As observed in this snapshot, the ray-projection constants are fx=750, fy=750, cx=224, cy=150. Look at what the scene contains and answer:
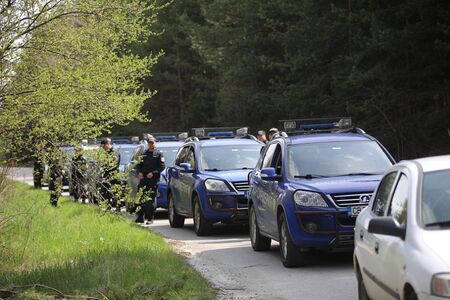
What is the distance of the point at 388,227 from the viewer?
5.57 m

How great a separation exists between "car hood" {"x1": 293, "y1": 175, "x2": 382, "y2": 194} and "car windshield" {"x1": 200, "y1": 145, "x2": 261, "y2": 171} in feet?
16.6

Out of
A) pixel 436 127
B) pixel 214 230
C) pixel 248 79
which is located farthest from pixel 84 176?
pixel 248 79

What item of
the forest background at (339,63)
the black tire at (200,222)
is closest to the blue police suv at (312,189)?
the black tire at (200,222)

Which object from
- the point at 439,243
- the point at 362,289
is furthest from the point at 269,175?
the point at 439,243

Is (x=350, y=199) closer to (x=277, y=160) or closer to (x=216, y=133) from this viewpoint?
(x=277, y=160)

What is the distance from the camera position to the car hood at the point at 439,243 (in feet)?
16.1

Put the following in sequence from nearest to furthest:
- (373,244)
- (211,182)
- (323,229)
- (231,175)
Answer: (373,244) → (323,229) → (211,182) → (231,175)

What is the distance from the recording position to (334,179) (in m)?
10.8

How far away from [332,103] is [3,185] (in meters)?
20.5

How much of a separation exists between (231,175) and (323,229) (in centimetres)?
500

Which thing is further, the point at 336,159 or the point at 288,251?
the point at 336,159

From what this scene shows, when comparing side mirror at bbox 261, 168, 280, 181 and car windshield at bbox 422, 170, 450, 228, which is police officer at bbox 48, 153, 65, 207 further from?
car windshield at bbox 422, 170, 450, 228

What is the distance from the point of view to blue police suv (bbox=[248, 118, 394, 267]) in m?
10.1

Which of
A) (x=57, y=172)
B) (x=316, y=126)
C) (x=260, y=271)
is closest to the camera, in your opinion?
(x=260, y=271)
